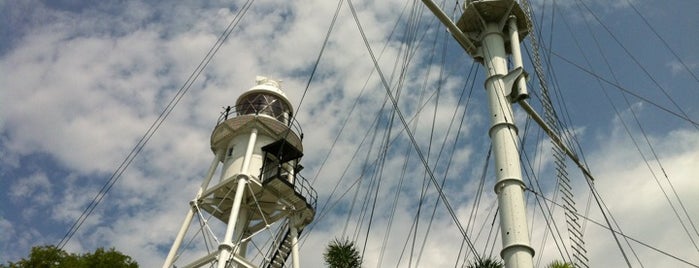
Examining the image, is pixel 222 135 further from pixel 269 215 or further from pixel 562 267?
pixel 562 267

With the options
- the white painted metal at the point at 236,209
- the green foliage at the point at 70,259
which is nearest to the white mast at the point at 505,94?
the white painted metal at the point at 236,209

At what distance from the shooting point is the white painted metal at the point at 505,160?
11531mm

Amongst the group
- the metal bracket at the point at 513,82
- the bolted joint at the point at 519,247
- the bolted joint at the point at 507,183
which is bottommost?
the bolted joint at the point at 519,247

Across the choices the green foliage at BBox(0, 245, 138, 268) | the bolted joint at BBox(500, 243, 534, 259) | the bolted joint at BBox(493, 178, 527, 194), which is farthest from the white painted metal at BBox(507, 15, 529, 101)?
the green foliage at BBox(0, 245, 138, 268)

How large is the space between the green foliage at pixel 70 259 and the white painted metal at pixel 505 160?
20571 mm

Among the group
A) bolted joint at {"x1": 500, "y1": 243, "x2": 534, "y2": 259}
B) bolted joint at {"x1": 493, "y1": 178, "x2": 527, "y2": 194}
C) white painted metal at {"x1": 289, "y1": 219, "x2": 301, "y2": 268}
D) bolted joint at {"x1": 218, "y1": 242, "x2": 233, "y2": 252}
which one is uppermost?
white painted metal at {"x1": 289, "y1": 219, "x2": 301, "y2": 268}

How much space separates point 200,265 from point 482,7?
14.1 meters

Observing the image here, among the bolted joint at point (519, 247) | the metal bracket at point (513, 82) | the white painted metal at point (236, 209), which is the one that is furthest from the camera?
the white painted metal at point (236, 209)

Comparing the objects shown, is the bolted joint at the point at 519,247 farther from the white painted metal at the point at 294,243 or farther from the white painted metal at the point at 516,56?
the white painted metal at the point at 294,243

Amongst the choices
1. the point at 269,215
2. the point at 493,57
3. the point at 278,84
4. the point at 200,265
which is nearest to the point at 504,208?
the point at 493,57

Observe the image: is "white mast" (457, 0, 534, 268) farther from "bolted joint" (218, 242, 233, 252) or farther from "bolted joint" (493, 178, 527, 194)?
"bolted joint" (218, 242, 233, 252)

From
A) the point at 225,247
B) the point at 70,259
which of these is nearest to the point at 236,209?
the point at 225,247

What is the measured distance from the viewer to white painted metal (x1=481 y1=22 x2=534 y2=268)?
1153 centimetres

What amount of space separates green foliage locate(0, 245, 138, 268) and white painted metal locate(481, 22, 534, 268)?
20571mm
